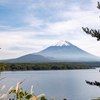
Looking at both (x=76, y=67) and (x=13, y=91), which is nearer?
(x=13, y=91)

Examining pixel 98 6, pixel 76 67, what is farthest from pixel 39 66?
pixel 98 6

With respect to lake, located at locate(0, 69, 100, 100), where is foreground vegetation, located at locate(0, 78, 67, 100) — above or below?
above

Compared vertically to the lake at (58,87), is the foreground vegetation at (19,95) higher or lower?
higher

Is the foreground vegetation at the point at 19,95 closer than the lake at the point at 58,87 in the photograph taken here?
Yes

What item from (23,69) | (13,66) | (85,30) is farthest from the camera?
(23,69)

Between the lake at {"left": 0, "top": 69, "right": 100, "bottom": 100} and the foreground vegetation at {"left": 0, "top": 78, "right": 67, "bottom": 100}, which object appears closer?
the foreground vegetation at {"left": 0, "top": 78, "right": 67, "bottom": 100}

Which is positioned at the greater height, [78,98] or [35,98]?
[35,98]

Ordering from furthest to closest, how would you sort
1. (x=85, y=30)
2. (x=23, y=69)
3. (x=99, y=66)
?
(x=99, y=66), (x=23, y=69), (x=85, y=30)

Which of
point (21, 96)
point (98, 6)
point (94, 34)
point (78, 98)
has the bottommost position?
point (78, 98)

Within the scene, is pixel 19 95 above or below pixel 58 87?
above

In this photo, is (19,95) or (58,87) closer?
(19,95)

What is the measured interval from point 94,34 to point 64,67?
66.9 m

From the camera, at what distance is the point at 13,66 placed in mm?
53344

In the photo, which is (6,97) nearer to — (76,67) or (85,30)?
(85,30)
